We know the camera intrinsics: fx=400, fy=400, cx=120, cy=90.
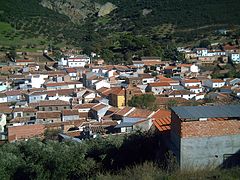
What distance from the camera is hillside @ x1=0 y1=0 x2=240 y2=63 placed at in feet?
154

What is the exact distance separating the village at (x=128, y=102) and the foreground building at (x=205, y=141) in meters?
0.02

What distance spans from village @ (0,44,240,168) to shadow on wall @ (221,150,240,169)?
3 centimetres

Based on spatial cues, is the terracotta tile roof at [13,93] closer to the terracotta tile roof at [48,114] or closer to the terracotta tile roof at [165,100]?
the terracotta tile roof at [48,114]

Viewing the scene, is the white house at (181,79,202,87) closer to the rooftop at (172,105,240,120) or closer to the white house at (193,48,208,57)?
the white house at (193,48,208,57)

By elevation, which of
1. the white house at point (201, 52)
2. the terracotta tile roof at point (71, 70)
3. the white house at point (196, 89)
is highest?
the white house at point (201, 52)

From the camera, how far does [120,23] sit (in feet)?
207

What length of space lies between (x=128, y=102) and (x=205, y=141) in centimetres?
1764

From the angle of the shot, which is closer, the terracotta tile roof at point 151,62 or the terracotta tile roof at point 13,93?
the terracotta tile roof at point 13,93

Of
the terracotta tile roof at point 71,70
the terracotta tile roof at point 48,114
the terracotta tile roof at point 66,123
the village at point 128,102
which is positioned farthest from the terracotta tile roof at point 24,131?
the terracotta tile roof at point 71,70

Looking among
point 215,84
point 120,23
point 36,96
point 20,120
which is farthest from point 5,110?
point 120,23

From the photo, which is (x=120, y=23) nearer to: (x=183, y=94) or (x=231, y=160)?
(x=183, y=94)

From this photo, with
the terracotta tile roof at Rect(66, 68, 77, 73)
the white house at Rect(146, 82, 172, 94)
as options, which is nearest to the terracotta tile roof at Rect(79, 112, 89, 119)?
the white house at Rect(146, 82, 172, 94)

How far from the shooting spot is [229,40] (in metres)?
47.9

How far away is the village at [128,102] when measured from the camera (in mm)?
7730
